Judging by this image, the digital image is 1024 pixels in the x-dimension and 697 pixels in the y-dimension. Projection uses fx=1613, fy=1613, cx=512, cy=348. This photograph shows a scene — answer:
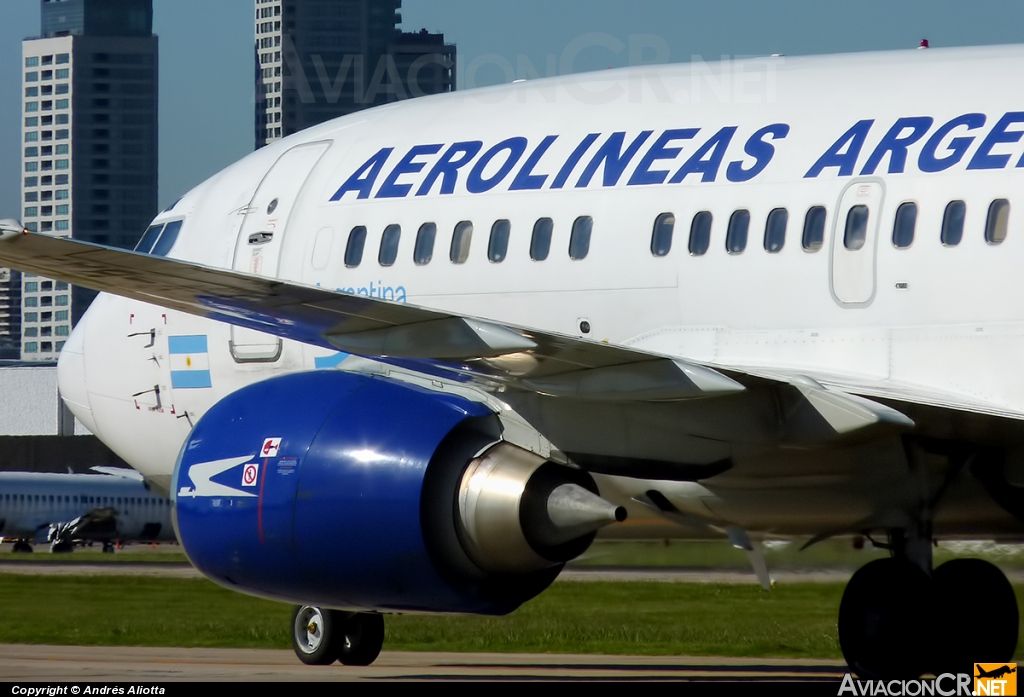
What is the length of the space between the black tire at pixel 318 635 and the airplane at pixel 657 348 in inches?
112

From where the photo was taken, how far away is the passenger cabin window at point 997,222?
28.1 ft

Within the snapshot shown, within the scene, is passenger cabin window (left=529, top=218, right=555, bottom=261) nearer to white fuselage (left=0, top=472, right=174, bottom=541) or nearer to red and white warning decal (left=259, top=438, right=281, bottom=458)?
red and white warning decal (left=259, top=438, right=281, bottom=458)

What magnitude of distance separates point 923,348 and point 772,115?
1.80 meters

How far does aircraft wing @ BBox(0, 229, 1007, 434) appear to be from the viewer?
24.2ft

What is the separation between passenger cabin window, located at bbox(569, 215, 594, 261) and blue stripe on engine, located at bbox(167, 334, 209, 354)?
3.31 metres

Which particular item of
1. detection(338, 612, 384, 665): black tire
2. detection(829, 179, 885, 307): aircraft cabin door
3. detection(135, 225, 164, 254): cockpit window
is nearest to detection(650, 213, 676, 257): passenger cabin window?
detection(829, 179, 885, 307): aircraft cabin door

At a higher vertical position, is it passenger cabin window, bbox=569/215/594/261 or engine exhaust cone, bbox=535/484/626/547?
passenger cabin window, bbox=569/215/594/261

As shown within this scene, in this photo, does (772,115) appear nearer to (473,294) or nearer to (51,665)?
(473,294)

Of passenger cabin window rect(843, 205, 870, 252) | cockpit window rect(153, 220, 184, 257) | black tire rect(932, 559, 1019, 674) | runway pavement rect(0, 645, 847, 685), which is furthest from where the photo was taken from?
cockpit window rect(153, 220, 184, 257)

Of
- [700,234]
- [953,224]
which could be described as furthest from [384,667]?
[953,224]

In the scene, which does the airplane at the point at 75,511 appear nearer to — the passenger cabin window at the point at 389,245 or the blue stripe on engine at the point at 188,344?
the blue stripe on engine at the point at 188,344

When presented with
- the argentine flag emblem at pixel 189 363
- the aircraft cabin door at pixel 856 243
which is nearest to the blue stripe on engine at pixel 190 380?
the argentine flag emblem at pixel 189 363

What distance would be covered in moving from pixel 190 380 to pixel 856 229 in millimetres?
5362

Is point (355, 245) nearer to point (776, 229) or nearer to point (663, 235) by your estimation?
point (663, 235)
